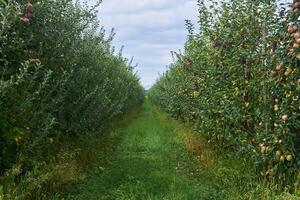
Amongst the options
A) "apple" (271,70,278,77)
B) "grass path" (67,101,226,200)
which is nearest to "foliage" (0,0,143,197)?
"grass path" (67,101,226,200)

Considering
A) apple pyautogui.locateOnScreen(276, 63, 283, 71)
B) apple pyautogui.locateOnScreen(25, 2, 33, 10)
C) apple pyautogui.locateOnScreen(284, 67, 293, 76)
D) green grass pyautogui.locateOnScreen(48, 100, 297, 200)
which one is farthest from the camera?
green grass pyautogui.locateOnScreen(48, 100, 297, 200)

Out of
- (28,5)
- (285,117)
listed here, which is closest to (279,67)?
(285,117)

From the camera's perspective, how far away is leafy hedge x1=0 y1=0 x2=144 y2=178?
20.7 feet

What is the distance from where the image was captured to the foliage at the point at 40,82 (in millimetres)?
6320

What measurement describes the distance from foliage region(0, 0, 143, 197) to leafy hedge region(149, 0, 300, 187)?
8.31 feet

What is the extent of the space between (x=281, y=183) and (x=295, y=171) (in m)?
0.29

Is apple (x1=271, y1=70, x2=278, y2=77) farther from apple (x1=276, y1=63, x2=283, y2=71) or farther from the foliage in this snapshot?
the foliage

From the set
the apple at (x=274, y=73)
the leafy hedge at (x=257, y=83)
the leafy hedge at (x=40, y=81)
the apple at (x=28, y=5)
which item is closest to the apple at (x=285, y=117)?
the leafy hedge at (x=257, y=83)

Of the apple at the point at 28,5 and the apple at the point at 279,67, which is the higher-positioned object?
the apple at the point at 28,5

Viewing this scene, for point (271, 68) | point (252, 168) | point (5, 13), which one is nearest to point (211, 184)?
point (252, 168)

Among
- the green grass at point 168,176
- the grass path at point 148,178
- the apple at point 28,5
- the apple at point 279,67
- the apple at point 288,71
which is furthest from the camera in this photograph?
the grass path at point 148,178

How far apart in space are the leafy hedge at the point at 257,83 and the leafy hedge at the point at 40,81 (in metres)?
2.52

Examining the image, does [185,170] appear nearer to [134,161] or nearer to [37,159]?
[134,161]

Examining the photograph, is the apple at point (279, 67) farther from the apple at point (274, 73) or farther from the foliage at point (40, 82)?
the foliage at point (40, 82)
